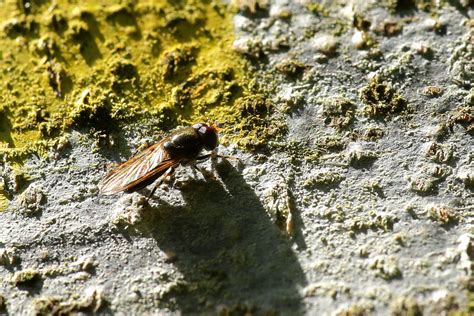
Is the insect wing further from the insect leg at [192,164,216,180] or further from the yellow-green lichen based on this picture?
the yellow-green lichen

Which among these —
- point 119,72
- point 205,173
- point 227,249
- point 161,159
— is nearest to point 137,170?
point 161,159

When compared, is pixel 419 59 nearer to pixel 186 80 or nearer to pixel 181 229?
pixel 186 80

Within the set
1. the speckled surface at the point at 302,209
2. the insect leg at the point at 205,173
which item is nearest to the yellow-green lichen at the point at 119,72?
the speckled surface at the point at 302,209

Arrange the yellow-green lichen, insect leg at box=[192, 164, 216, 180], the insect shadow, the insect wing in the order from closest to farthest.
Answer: the insect shadow < the insect wing < insect leg at box=[192, 164, 216, 180] < the yellow-green lichen

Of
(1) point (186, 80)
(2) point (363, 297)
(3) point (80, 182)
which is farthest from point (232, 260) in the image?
(1) point (186, 80)

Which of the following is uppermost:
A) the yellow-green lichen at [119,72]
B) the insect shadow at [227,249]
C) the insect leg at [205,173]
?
the yellow-green lichen at [119,72]

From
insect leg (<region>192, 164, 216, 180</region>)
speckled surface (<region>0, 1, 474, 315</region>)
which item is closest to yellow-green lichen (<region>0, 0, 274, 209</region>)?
speckled surface (<region>0, 1, 474, 315</region>)

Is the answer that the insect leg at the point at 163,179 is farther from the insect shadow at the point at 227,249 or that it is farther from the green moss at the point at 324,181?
the green moss at the point at 324,181

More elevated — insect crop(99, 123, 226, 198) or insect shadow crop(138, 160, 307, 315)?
insect crop(99, 123, 226, 198)
